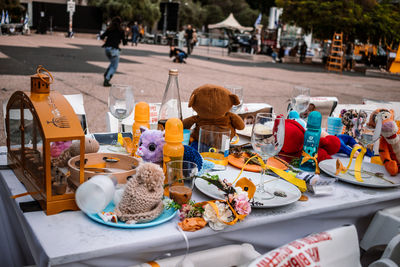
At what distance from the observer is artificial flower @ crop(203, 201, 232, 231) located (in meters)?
1.23

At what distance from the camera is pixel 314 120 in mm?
1815

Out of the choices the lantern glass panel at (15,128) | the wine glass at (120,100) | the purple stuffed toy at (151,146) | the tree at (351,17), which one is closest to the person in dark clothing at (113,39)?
the wine glass at (120,100)

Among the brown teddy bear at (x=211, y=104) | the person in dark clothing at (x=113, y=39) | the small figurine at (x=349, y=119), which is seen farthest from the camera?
the person in dark clothing at (x=113, y=39)

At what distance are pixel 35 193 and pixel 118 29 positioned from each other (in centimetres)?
766

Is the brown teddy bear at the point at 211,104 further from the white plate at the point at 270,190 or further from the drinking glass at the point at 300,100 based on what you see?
the drinking glass at the point at 300,100

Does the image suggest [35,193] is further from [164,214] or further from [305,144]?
[305,144]

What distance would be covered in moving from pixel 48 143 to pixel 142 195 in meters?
0.34

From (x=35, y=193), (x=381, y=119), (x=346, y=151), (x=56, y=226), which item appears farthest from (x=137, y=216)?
(x=346, y=151)

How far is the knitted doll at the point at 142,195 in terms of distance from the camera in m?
1.18

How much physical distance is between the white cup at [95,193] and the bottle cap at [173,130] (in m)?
0.35

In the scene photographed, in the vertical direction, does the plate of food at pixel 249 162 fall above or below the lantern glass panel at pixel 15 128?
below

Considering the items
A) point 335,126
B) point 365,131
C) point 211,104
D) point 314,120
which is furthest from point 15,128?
point 335,126

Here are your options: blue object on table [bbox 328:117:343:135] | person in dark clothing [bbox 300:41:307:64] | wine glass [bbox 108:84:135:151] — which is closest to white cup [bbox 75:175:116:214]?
wine glass [bbox 108:84:135:151]

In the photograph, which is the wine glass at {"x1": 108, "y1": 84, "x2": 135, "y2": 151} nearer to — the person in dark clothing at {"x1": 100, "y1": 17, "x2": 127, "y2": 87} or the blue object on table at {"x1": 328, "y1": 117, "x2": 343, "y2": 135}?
the blue object on table at {"x1": 328, "y1": 117, "x2": 343, "y2": 135}
